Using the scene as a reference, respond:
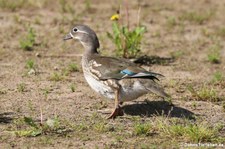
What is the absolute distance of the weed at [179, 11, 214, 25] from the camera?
15484 mm

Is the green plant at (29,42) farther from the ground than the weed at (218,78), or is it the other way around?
the green plant at (29,42)

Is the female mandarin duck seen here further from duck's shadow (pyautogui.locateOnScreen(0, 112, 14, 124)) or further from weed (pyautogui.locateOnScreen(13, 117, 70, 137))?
duck's shadow (pyautogui.locateOnScreen(0, 112, 14, 124))

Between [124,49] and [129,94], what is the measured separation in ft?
10.5

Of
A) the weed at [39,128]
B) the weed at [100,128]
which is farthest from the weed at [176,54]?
the weed at [39,128]

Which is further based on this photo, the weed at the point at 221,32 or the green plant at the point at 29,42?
the weed at the point at 221,32

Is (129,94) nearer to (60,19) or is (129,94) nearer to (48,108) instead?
(48,108)

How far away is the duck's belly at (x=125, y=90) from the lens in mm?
9203

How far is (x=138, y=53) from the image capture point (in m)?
13.0

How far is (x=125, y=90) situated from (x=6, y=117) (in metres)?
1.75

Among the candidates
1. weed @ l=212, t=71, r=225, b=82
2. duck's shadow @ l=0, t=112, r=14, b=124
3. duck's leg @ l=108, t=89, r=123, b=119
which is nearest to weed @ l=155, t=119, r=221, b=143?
duck's leg @ l=108, t=89, r=123, b=119

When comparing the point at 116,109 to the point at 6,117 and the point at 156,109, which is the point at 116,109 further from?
the point at 6,117

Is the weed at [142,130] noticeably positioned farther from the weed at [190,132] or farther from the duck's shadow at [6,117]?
the duck's shadow at [6,117]

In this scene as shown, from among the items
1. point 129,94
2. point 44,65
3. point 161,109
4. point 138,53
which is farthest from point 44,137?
A: point 138,53

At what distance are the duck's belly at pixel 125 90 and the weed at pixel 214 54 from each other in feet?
12.3
